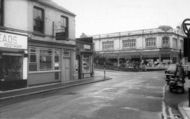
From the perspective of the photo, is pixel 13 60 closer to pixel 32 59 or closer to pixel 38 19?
pixel 32 59

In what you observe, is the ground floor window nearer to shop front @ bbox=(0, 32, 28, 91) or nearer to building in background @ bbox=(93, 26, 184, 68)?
shop front @ bbox=(0, 32, 28, 91)

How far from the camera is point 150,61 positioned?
49.0 metres

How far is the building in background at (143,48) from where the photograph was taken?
4769 centimetres

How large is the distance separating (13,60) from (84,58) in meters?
10.2

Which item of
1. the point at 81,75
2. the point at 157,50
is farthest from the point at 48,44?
the point at 157,50

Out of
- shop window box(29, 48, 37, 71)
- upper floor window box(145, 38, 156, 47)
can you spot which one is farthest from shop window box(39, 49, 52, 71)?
→ upper floor window box(145, 38, 156, 47)

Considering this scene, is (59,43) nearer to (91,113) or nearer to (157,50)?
(91,113)

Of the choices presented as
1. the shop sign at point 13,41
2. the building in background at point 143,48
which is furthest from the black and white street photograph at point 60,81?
the building in background at point 143,48

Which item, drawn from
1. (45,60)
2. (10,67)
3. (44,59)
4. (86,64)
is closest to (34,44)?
(44,59)

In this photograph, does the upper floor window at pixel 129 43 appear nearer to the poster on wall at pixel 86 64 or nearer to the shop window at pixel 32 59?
the poster on wall at pixel 86 64

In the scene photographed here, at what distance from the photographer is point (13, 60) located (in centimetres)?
1477

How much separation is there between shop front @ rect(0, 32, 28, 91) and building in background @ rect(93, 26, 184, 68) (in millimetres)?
33510

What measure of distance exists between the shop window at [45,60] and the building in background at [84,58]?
459 centimetres

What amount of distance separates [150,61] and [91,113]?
44130mm
